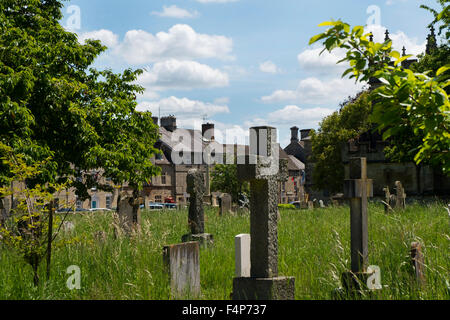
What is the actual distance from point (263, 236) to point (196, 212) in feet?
20.4

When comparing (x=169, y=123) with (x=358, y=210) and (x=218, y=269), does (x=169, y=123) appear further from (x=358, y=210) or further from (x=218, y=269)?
(x=358, y=210)

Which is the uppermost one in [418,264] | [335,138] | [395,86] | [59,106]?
[335,138]

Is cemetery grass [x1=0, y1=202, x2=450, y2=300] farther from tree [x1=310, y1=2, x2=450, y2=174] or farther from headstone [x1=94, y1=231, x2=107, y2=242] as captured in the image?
tree [x1=310, y1=2, x2=450, y2=174]

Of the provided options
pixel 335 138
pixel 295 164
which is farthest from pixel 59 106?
pixel 295 164

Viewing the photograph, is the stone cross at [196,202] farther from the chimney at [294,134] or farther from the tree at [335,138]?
the chimney at [294,134]

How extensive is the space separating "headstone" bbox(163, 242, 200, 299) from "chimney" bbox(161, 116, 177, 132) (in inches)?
2330

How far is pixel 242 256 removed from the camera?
6.52m

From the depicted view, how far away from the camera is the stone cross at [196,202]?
11.9 meters

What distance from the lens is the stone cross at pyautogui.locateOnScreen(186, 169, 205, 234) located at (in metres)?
11.9

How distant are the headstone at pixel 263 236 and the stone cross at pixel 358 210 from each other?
1.06 metres

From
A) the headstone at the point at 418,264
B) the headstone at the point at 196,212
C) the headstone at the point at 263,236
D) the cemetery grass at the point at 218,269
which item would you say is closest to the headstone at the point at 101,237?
the cemetery grass at the point at 218,269

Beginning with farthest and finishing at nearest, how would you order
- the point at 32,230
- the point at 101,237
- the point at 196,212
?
the point at 196,212 < the point at 101,237 < the point at 32,230

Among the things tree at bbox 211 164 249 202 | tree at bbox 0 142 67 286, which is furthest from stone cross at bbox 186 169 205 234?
tree at bbox 211 164 249 202

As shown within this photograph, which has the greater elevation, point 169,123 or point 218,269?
point 169,123
